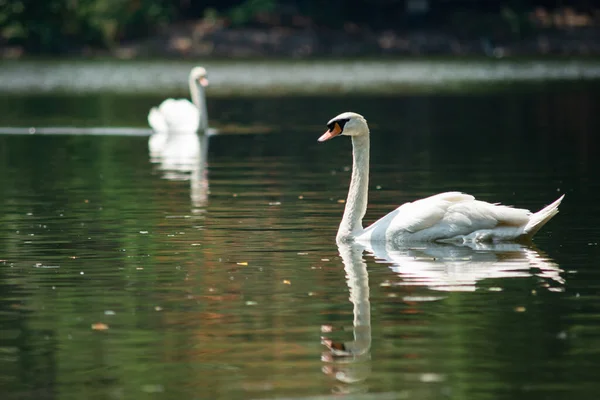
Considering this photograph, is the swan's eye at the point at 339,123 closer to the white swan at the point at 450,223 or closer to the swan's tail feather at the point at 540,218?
the white swan at the point at 450,223

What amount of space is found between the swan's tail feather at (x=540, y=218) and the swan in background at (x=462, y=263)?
148 millimetres

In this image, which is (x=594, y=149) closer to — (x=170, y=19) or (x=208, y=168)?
(x=208, y=168)

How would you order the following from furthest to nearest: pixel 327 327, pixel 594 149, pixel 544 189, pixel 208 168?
pixel 594 149 < pixel 208 168 < pixel 544 189 < pixel 327 327

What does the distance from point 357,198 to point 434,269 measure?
193cm

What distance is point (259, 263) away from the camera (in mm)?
13492

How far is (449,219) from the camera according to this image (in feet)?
46.7

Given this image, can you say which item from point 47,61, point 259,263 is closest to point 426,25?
point 47,61

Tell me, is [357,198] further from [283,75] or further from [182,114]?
[283,75]

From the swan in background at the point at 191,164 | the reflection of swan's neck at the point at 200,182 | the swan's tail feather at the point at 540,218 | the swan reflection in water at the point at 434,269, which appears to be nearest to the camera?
the swan reflection in water at the point at 434,269

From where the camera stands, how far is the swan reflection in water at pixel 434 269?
401 inches

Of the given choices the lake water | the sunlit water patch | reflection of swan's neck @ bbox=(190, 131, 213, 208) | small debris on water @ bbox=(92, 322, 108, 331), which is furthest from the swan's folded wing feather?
the sunlit water patch

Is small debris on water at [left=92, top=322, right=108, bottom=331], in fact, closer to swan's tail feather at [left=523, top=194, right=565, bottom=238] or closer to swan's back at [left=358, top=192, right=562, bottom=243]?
swan's back at [left=358, top=192, right=562, bottom=243]

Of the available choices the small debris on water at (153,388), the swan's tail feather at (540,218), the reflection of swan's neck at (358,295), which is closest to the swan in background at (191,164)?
the reflection of swan's neck at (358,295)

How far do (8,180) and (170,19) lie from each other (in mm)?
60176
